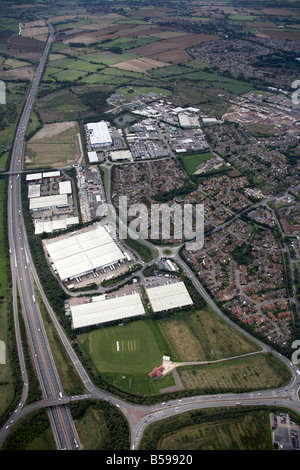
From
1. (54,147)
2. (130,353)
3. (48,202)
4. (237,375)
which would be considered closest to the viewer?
(237,375)

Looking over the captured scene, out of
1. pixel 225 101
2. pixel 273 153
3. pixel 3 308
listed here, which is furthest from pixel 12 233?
pixel 225 101

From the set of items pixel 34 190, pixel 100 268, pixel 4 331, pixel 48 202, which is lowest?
pixel 4 331

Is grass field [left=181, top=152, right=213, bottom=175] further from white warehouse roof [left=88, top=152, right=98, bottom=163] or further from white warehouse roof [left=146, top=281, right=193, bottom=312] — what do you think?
white warehouse roof [left=146, top=281, right=193, bottom=312]

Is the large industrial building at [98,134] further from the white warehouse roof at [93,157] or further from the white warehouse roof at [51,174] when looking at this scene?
the white warehouse roof at [51,174]

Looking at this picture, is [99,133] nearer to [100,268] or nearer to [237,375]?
[100,268]

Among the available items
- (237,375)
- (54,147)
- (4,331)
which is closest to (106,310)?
(4,331)
